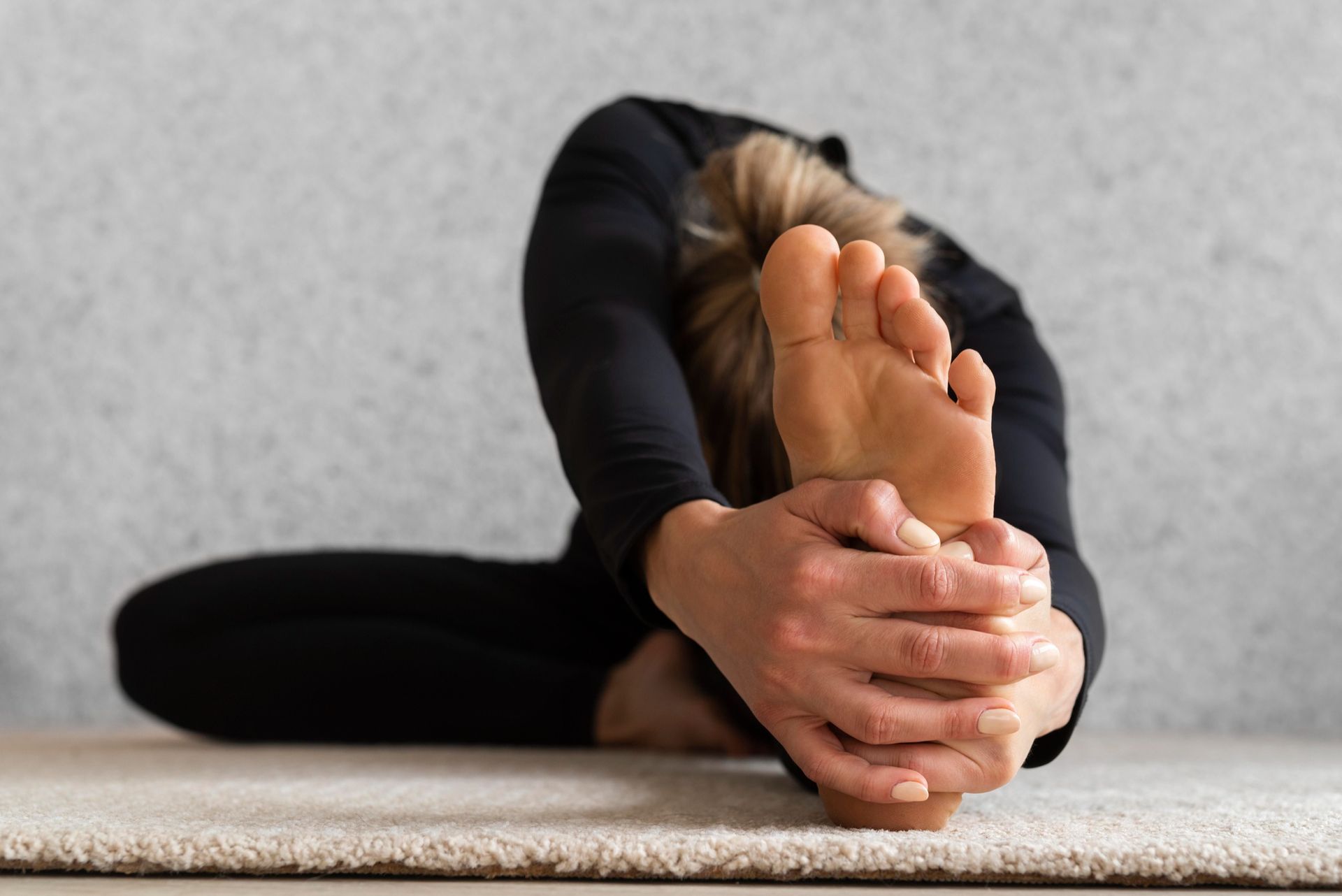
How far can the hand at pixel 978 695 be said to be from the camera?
478 mm

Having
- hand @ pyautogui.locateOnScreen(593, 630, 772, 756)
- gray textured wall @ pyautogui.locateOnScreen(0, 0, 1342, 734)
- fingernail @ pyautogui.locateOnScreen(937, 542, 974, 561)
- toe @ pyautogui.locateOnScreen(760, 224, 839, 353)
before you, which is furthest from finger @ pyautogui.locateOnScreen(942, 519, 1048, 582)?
gray textured wall @ pyautogui.locateOnScreen(0, 0, 1342, 734)

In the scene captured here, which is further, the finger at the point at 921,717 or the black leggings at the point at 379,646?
the black leggings at the point at 379,646

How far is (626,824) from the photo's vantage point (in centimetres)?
52

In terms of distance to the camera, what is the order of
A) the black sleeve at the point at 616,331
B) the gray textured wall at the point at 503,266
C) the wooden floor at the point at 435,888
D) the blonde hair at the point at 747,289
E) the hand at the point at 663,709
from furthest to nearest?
the gray textured wall at the point at 503,266 < the hand at the point at 663,709 < the blonde hair at the point at 747,289 < the black sleeve at the point at 616,331 < the wooden floor at the point at 435,888

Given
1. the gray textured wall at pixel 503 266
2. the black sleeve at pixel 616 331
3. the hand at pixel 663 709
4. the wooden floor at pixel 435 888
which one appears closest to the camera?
the wooden floor at pixel 435 888

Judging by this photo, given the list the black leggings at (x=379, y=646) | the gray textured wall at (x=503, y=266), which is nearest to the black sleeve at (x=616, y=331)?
the black leggings at (x=379, y=646)

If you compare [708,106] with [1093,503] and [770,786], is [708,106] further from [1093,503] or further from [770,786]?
[770,786]

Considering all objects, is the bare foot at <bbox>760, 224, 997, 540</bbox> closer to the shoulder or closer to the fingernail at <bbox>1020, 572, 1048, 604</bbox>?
the fingernail at <bbox>1020, 572, 1048, 604</bbox>

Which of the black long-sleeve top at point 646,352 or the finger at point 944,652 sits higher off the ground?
the black long-sleeve top at point 646,352

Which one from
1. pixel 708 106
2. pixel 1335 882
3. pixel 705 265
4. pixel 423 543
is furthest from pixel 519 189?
pixel 1335 882

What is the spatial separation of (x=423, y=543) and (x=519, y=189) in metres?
0.48

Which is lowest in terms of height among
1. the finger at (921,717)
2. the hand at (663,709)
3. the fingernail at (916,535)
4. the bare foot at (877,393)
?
the hand at (663,709)

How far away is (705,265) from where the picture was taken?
76 cm

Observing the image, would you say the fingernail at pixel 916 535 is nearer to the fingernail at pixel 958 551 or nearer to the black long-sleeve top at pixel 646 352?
the fingernail at pixel 958 551
